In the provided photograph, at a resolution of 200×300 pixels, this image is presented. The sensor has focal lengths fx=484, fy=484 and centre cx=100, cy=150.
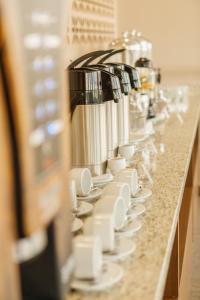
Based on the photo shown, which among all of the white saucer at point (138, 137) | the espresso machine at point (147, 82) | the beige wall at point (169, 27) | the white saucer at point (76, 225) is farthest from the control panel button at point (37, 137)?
the beige wall at point (169, 27)

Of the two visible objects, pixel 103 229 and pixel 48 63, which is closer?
pixel 48 63

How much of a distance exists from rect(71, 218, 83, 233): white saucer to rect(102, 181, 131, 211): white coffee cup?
8 centimetres

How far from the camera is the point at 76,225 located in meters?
0.88

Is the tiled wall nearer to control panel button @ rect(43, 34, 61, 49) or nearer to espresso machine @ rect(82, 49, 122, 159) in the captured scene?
espresso machine @ rect(82, 49, 122, 159)

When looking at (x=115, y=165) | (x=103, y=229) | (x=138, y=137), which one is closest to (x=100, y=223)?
(x=103, y=229)

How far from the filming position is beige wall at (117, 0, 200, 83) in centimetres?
338

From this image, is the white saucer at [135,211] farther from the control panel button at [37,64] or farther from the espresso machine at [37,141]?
the control panel button at [37,64]

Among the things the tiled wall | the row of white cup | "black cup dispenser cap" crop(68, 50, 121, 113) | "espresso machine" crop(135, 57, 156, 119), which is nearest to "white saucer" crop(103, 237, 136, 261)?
the row of white cup

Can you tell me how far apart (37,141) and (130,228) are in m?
0.44

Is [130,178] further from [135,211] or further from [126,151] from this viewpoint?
[126,151]

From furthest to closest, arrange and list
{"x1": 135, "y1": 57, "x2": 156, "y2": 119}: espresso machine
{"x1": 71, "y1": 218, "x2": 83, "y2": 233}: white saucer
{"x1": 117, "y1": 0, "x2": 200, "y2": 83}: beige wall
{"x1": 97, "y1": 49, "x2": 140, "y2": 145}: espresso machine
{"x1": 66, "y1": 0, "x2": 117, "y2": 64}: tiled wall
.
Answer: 1. {"x1": 117, "y1": 0, "x2": 200, "y2": 83}: beige wall
2. {"x1": 135, "y1": 57, "x2": 156, "y2": 119}: espresso machine
3. {"x1": 66, "y1": 0, "x2": 117, "y2": 64}: tiled wall
4. {"x1": 97, "y1": 49, "x2": 140, "y2": 145}: espresso machine
5. {"x1": 71, "y1": 218, "x2": 83, "y2": 233}: white saucer

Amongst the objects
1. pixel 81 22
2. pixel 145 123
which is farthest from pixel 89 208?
pixel 81 22

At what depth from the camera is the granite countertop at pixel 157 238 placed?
2.28 ft

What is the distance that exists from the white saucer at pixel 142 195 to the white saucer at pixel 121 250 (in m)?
0.23
